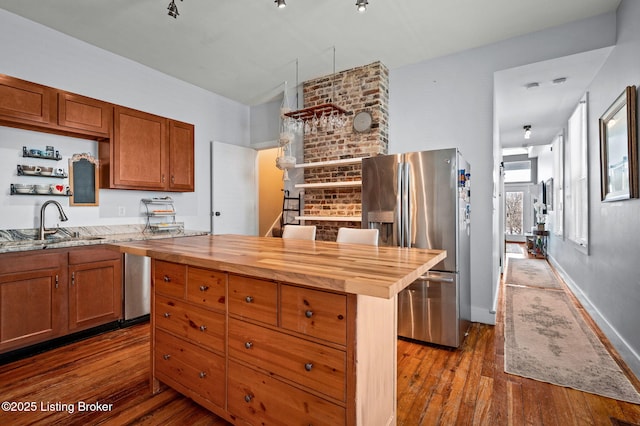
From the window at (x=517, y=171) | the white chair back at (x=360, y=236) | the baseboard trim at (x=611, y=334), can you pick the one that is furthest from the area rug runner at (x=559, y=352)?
the window at (x=517, y=171)

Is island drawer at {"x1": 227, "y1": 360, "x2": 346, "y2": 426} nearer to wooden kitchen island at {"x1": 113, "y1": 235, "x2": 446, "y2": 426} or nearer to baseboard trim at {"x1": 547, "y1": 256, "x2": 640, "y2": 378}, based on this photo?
wooden kitchen island at {"x1": 113, "y1": 235, "x2": 446, "y2": 426}

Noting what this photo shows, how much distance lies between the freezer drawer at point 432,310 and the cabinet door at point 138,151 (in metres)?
3.29

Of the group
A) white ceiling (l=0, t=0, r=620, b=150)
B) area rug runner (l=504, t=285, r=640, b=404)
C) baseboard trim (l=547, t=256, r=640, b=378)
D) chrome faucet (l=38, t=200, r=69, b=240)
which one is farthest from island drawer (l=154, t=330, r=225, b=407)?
baseboard trim (l=547, t=256, r=640, b=378)

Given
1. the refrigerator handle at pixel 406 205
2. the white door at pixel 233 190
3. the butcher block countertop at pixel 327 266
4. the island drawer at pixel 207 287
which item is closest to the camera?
the butcher block countertop at pixel 327 266

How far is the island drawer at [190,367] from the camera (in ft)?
5.77

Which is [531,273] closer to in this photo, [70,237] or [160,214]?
[160,214]

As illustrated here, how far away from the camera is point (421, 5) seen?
2875mm

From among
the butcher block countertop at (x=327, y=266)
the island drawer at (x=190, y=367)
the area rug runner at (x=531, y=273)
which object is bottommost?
the area rug runner at (x=531, y=273)

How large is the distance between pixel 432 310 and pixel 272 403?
196cm

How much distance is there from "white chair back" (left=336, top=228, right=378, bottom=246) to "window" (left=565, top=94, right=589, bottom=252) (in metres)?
3.19

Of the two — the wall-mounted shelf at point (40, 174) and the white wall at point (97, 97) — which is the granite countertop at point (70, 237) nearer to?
the white wall at point (97, 97)

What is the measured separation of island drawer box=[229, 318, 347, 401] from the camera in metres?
1.31

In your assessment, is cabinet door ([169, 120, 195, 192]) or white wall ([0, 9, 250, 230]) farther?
cabinet door ([169, 120, 195, 192])

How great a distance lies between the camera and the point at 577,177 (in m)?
4.88
